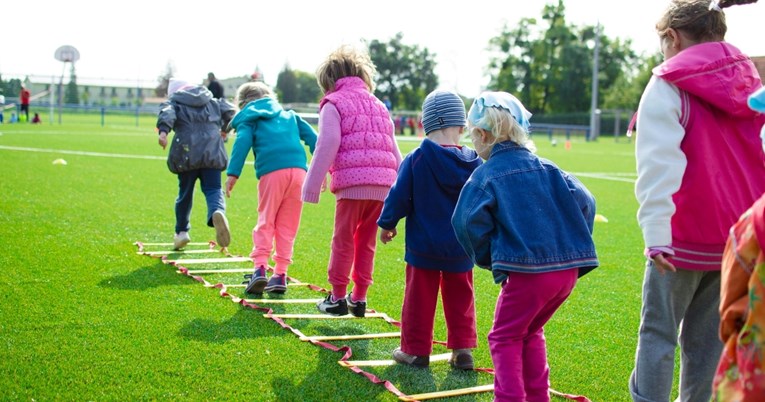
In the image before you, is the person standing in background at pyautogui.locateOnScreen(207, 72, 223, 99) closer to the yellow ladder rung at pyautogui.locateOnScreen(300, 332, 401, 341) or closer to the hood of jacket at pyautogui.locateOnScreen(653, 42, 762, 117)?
the yellow ladder rung at pyautogui.locateOnScreen(300, 332, 401, 341)

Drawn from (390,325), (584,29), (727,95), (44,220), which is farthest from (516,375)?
(584,29)

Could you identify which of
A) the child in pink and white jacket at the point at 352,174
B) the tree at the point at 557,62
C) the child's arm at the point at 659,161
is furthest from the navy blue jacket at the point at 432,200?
the tree at the point at 557,62

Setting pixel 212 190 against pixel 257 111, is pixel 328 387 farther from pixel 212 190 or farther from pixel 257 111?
pixel 212 190

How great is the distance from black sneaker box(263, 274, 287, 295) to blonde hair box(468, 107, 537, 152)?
A: 9.61ft

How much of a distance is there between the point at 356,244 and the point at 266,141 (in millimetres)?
1270

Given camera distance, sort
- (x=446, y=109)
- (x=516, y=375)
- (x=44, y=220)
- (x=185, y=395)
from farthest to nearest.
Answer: (x=44, y=220) < (x=446, y=109) < (x=185, y=395) < (x=516, y=375)

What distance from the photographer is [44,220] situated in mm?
8672

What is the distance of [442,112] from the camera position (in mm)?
4457

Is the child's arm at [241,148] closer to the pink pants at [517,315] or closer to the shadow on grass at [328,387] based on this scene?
the shadow on grass at [328,387]

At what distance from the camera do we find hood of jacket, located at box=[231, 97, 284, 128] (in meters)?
6.19

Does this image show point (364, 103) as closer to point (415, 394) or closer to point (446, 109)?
point (446, 109)

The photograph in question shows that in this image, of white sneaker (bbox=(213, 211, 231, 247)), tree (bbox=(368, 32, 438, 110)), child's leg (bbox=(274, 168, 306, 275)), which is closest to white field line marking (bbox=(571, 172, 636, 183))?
white sneaker (bbox=(213, 211, 231, 247))

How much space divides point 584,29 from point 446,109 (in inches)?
3180

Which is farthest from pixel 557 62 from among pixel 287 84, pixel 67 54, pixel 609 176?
pixel 609 176
